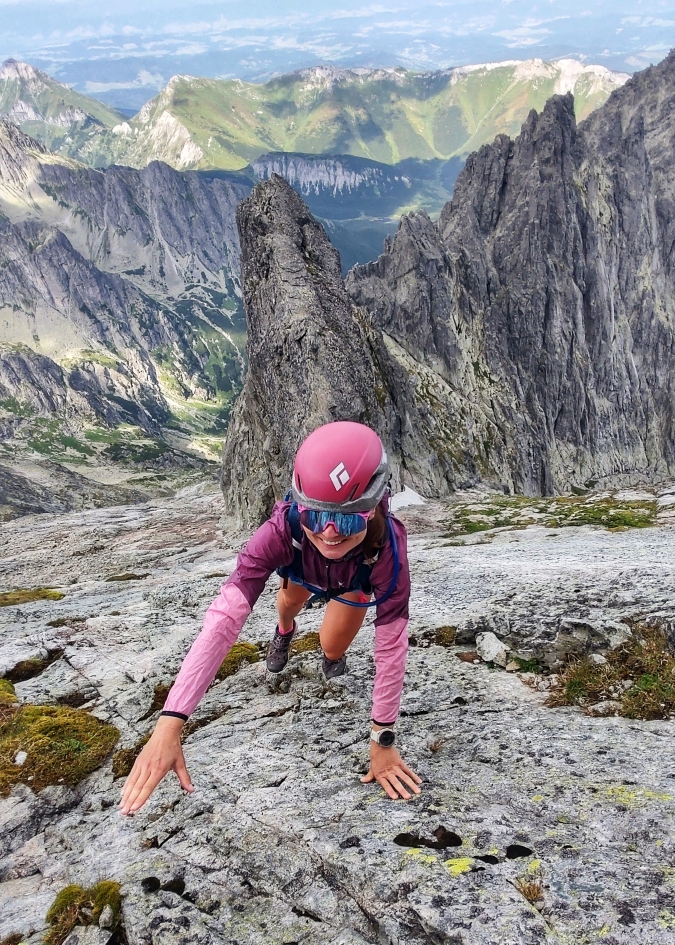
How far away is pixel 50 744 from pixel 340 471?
8.04 metres

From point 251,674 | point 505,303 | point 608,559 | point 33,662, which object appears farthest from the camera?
point 505,303

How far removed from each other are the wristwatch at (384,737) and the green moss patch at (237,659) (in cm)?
618

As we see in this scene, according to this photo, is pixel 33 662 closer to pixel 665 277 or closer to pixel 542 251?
pixel 542 251

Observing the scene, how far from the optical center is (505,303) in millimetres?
132500

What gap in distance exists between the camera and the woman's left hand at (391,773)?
799 cm

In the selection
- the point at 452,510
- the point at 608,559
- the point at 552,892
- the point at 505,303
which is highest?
the point at 505,303

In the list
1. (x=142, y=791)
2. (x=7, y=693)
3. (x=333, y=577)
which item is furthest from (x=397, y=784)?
(x=7, y=693)

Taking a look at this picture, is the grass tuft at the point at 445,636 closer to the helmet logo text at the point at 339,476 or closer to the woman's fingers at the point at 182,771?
the woman's fingers at the point at 182,771

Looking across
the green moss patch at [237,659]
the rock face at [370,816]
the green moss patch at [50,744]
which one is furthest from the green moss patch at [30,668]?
the green moss patch at [237,659]

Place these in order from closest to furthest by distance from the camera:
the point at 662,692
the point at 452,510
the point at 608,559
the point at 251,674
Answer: the point at 662,692, the point at 251,674, the point at 608,559, the point at 452,510

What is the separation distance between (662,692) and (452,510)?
52600 mm

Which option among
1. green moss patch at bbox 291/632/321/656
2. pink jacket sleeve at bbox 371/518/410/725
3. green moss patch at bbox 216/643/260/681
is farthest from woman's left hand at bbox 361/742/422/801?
green moss patch at bbox 216/643/260/681

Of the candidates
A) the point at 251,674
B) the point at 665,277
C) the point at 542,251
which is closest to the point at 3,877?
the point at 251,674

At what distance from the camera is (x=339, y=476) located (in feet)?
22.4
